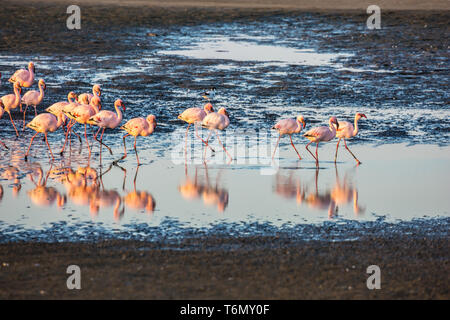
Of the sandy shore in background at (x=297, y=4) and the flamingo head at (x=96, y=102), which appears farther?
the sandy shore in background at (x=297, y=4)

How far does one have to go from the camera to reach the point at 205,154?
1286 cm

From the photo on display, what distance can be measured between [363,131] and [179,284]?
7.87 metres

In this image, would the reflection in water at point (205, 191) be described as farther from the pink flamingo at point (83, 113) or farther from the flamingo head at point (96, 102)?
the flamingo head at point (96, 102)

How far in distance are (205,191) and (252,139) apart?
3.29 m

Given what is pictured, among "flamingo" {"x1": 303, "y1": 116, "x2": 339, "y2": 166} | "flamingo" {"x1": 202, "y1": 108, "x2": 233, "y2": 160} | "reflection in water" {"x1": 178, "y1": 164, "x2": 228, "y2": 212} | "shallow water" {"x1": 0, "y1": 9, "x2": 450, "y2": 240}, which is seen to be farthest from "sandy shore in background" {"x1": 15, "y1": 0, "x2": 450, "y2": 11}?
"reflection in water" {"x1": 178, "y1": 164, "x2": 228, "y2": 212}

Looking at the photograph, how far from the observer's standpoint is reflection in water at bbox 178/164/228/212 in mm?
9930

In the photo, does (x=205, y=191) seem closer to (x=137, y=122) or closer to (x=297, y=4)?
(x=137, y=122)

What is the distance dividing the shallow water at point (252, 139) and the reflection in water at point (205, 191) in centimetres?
3

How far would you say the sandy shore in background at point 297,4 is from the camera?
33.2 meters

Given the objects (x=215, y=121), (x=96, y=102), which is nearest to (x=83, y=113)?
(x=96, y=102)

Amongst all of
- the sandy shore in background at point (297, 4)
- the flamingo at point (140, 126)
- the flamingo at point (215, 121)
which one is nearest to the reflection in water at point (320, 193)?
the flamingo at point (215, 121)

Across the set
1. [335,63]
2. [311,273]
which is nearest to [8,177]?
[311,273]

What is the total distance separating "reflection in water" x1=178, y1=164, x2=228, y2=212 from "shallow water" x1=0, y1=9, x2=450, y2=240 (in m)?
0.03

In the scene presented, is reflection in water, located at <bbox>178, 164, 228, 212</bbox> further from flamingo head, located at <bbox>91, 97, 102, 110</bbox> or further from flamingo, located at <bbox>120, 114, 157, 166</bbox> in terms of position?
flamingo head, located at <bbox>91, 97, 102, 110</bbox>
